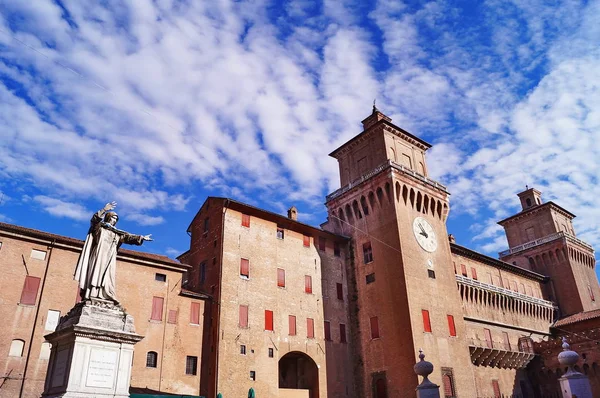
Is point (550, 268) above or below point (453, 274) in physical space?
above

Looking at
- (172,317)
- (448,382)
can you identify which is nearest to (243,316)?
(172,317)

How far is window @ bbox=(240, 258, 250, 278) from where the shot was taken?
100 ft

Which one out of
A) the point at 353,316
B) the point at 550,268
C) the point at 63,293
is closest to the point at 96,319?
the point at 63,293

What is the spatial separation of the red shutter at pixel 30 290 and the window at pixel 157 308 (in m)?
6.13

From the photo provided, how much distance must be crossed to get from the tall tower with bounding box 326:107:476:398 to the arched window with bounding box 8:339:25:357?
69.6 ft

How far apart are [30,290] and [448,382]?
26089 millimetres

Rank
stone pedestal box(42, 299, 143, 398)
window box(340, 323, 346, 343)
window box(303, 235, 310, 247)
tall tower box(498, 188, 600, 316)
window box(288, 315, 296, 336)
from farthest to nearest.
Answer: tall tower box(498, 188, 600, 316), window box(303, 235, 310, 247), window box(340, 323, 346, 343), window box(288, 315, 296, 336), stone pedestal box(42, 299, 143, 398)

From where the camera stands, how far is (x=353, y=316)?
3525 centimetres

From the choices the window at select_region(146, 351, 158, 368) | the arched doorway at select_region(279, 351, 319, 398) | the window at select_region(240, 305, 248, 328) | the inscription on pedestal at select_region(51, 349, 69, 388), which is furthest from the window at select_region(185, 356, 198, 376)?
the inscription on pedestal at select_region(51, 349, 69, 388)

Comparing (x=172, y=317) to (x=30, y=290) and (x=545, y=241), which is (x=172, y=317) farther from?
(x=545, y=241)

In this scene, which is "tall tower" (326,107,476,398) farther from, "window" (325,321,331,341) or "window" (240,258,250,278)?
"window" (240,258,250,278)

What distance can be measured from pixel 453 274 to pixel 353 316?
8.91m

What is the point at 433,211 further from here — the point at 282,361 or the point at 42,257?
the point at 42,257

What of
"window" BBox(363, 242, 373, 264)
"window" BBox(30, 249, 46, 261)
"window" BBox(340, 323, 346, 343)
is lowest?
"window" BBox(340, 323, 346, 343)
